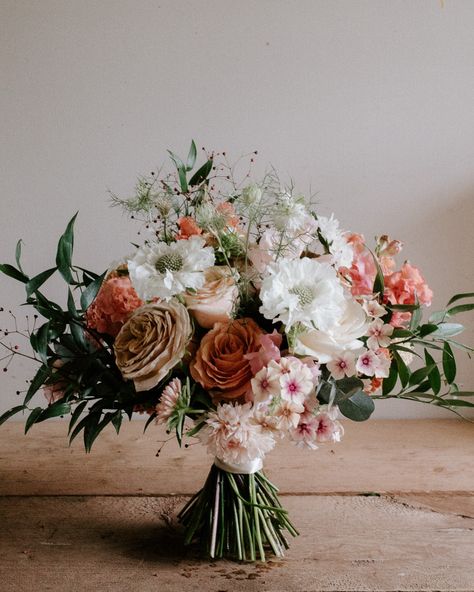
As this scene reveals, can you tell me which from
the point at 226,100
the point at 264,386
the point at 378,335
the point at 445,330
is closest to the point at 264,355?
the point at 264,386

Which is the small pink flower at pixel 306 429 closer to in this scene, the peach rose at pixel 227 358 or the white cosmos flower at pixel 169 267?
the peach rose at pixel 227 358

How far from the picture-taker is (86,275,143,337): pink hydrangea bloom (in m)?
0.82

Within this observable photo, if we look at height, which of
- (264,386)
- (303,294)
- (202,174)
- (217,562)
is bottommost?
(217,562)

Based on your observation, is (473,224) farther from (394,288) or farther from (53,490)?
(53,490)

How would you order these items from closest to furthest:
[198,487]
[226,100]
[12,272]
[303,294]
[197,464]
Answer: [303,294], [12,272], [198,487], [197,464], [226,100]

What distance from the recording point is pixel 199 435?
84cm

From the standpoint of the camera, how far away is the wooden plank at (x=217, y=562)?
2.81 feet

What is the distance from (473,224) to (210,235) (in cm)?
98

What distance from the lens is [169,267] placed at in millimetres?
772

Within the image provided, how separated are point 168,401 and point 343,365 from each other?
0.20 meters

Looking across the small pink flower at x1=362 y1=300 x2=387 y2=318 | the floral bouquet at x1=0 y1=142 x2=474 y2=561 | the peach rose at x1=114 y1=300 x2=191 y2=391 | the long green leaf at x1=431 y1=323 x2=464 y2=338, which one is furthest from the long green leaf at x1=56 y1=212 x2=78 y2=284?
the long green leaf at x1=431 y1=323 x2=464 y2=338

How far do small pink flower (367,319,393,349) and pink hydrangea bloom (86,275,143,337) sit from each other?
276 millimetres

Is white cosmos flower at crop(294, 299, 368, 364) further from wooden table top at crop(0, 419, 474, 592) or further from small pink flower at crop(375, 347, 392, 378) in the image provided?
wooden table top at crop(0, 419, 474, 592)

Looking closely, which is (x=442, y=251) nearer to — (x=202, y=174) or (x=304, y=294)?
(x=202, y=174)
